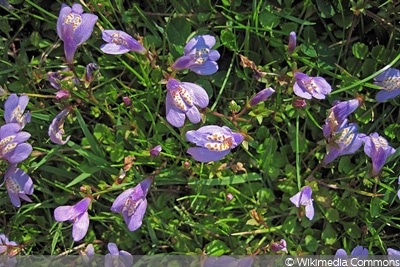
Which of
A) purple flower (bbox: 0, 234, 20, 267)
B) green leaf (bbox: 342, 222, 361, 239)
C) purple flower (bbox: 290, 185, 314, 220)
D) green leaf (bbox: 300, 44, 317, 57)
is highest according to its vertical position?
green leaf (bbox: 300, 44, 317, 57)

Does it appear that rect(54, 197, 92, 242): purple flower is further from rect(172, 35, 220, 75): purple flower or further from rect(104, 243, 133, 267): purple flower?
rect(172, 35, 220, 75): purple flower

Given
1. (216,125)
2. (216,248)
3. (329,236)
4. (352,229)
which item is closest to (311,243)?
(329,236)

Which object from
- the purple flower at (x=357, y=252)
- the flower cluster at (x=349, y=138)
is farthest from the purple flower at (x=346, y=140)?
the purple flower at (x=357, y=252)

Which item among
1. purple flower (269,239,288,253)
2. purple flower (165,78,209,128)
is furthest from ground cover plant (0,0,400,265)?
purple flower (165,78,209,128)

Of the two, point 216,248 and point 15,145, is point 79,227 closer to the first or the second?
point 15,145

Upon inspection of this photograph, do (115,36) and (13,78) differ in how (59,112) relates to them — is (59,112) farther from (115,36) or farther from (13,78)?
(115,36)

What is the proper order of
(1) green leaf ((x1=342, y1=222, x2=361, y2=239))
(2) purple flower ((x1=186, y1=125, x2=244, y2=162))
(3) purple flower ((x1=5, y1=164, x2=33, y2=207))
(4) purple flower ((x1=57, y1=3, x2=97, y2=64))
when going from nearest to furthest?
1. (2) purple flower ((x1=186, y1=125, x2=244, y2=162))
2. (4) purple flower ((x1=57, y1=3, x2=97, y2=64))
3. (3) purple flower ((x1=5, y1=164, x2=33, y2=207))
4. (1) green leaf ((x1=342, y1=222, x2=361, y2=239))
